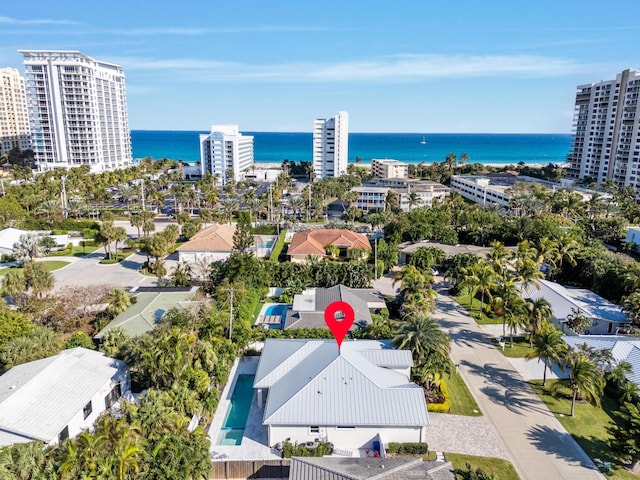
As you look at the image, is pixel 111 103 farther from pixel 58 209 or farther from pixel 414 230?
pixel 414 230

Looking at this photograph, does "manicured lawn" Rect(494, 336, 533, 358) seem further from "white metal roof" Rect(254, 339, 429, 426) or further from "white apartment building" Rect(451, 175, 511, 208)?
"white apartment building" Rect(451, 175, 511, 208)

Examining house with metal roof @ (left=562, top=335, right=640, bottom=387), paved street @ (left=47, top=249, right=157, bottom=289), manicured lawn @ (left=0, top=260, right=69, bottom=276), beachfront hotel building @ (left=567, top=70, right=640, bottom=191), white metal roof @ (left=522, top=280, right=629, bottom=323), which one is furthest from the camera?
beachfront hotel building @ (left=567, top=70, right=640, bottom=191)

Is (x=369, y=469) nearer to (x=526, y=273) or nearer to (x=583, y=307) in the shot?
(x=526, y=273)

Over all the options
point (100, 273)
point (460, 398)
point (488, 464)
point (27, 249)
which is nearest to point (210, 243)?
point (100, 273)

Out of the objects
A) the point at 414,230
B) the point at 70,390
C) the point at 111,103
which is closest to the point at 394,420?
the point at 70,390

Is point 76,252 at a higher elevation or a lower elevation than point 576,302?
lower

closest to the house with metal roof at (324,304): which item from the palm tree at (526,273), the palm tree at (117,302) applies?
the palm tree at (526,273)

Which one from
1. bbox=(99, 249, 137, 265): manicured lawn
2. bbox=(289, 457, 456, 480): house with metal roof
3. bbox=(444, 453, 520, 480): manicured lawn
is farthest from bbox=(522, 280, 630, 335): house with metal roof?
bbox=(99, 249, 137, 265): manicured lawn

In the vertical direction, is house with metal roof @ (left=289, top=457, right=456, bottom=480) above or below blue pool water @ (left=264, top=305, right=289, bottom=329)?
above
